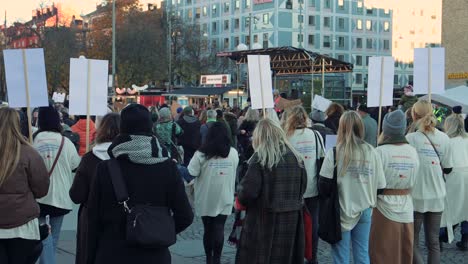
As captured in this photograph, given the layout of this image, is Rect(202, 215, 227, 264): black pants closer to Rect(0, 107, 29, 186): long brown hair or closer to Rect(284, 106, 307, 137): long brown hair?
Rect(284, 106, 307, 137): long brown hair

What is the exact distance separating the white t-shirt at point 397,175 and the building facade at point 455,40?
32.3 meters

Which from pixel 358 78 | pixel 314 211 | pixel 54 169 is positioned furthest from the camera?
pixel 358 78

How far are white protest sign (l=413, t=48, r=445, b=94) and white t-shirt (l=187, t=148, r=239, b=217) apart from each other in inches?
125

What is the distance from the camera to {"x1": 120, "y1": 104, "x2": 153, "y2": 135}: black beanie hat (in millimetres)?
4323

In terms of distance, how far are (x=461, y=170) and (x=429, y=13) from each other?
96.2 meters

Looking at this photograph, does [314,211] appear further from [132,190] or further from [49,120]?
[132,190]

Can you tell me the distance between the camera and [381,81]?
28.3ft

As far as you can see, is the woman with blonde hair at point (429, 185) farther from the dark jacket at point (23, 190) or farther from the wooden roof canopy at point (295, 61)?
the wooden roof canopy at point (295, 61)

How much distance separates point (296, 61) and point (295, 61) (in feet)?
0.20

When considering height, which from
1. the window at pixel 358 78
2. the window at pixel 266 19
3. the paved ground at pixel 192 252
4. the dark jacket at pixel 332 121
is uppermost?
the window at pixel 266 19

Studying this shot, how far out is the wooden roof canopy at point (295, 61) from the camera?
2432cm

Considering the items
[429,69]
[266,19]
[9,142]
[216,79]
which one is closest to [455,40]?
[216,79]

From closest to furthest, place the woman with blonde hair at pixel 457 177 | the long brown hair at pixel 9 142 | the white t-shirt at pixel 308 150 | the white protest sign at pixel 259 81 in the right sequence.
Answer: the long brown hair at pixel 9 142 < the white t-shirt at pixel 308 150 < the woman with blonde hair at pixel 457 177 < the white protest sign at pixel 259 81

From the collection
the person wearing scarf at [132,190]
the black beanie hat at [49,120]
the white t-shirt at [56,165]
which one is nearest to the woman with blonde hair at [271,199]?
the person wearing scarf at [132,190]
